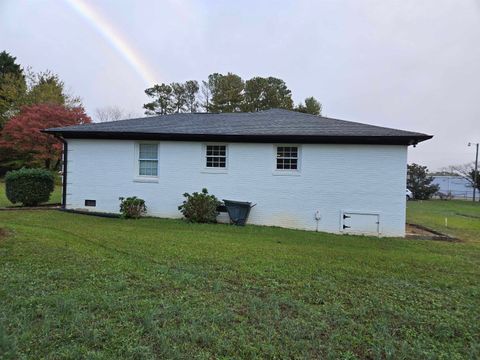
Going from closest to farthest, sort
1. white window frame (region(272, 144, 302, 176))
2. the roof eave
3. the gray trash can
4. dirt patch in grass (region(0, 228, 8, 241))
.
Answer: dirt patch in grass (region(0, 228, 8, 241)) → the roof eave → the gray trash can → white window frame (region(272, 144, 302, 176))

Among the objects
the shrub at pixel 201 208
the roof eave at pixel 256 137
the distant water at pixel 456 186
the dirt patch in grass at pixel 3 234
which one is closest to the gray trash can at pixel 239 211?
the shrub at pixel 201 208

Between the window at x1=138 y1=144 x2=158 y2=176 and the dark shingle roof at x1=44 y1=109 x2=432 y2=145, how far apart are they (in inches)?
18.1

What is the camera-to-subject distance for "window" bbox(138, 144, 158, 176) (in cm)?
1192

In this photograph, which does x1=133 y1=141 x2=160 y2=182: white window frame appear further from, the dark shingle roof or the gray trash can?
the gray trash can

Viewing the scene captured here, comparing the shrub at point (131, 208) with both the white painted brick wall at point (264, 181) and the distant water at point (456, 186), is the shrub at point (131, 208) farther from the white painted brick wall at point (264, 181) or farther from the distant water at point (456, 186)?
the distant water at point (456, 186)

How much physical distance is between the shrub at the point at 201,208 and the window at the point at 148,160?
6.38 ft

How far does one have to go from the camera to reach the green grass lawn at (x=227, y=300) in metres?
2.94

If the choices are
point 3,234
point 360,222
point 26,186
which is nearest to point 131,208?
point 3,234

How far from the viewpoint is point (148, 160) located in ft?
39.1

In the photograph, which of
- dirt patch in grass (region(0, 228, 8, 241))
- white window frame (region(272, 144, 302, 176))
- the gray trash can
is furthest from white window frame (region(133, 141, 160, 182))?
dirt patch in grass (region(0, 228, 8, 241))

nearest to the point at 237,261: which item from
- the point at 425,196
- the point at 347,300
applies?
the point at 347,300

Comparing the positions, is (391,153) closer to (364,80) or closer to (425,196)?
(364,80)

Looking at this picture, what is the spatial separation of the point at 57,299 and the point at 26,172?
35.7 ft

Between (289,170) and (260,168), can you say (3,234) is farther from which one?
(289,170)
